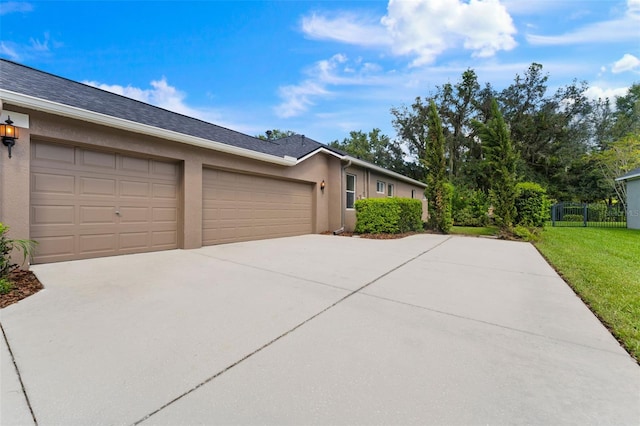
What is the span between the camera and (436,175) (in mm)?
11102

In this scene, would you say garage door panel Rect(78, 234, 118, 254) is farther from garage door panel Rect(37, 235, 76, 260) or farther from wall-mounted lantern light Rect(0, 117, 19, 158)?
wall-mounted lantern light Rect(0, 117, 19, 158)

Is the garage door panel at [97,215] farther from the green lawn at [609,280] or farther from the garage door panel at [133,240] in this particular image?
the green lawn at [609,280]

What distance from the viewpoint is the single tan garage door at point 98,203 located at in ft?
15.9

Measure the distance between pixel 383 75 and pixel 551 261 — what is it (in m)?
10.3

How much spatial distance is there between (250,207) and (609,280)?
7.80 meters

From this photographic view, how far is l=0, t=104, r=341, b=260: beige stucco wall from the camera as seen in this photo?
4402 millimetres

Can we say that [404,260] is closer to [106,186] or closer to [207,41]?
[106,186]

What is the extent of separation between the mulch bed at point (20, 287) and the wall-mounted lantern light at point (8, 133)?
197cm

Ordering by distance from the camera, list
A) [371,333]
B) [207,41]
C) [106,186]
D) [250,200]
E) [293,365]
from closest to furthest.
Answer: [293,365] → [371,333] → [106,186] → [250,200] → [207,41]

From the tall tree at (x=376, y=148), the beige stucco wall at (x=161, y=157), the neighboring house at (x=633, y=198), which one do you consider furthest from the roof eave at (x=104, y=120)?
the tall tree at (x=376, y=148)

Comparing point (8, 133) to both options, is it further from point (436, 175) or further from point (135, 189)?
point (436, 175)

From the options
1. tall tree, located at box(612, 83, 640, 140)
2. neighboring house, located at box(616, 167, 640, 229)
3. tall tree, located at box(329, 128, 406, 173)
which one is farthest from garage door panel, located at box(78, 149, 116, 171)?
tall tree, located at box(612, 83, 640, 140)

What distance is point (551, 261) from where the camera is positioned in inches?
227

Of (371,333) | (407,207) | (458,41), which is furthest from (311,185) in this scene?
(371,333)
